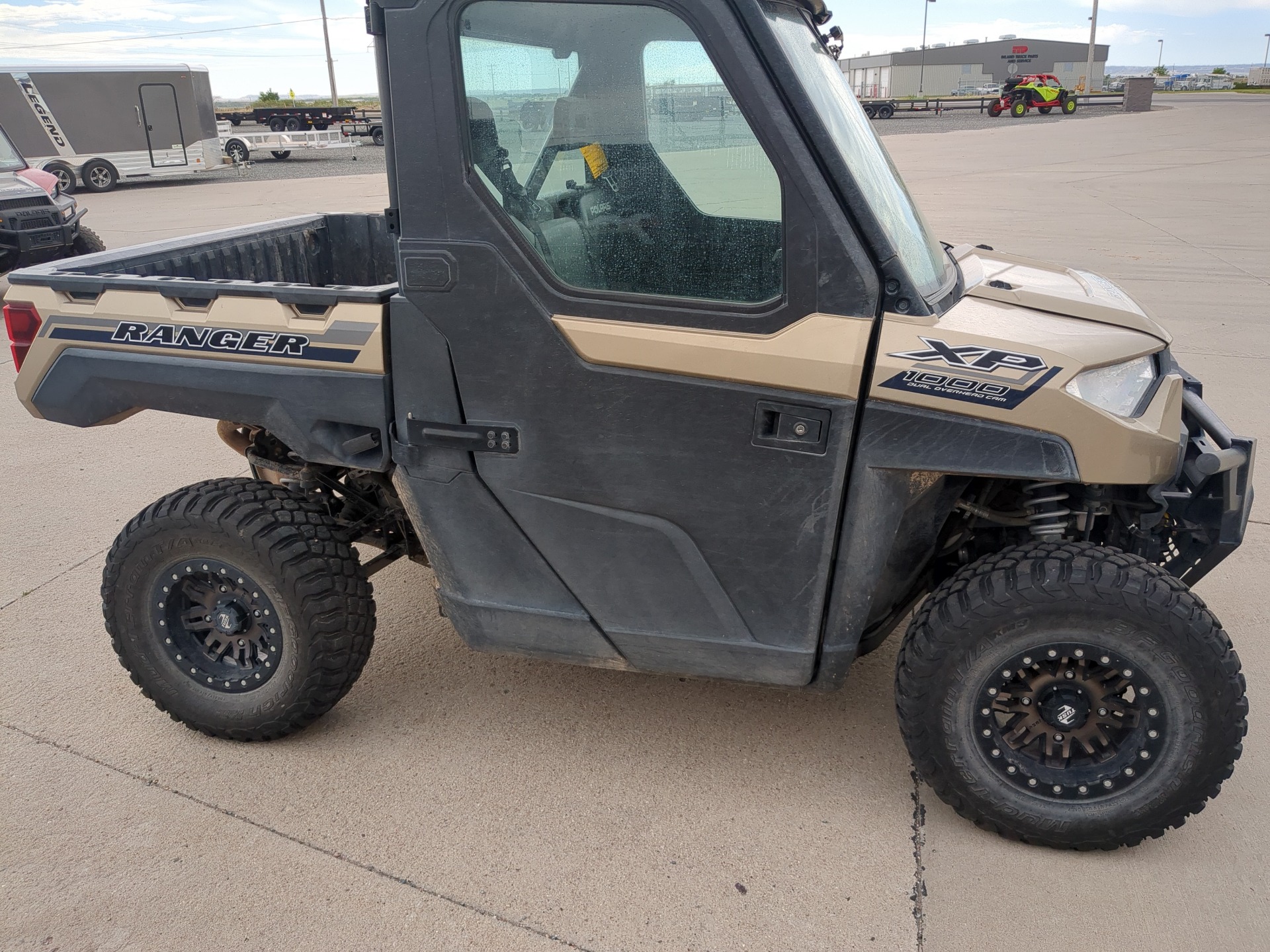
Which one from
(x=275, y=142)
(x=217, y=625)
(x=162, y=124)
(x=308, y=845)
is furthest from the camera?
(x=275, y=142)

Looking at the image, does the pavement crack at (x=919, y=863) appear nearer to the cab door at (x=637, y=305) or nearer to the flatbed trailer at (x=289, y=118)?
the cab door at (x=637, y=305)

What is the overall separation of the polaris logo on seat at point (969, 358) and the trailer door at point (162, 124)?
23.2 metres

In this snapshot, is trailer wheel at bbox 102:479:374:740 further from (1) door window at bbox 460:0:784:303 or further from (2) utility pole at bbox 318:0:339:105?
(2) utility pole at bbox 318:0:339:105

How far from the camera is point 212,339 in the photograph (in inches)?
114

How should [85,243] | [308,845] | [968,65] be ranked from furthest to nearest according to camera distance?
[968,65] < [85,243] < [308,845]

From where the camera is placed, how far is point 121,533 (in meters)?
3.12

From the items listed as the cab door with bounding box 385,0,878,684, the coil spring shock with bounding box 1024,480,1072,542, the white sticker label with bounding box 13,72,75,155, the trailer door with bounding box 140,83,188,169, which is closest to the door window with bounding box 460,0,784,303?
the cab door with bounding box 385,0,878,684

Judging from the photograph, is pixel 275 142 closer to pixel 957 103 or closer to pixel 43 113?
pixel 43 113

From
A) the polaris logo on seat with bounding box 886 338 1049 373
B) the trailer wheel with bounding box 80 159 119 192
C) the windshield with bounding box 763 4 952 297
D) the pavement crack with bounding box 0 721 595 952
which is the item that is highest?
the windshield with bounding box 763 4 952 297

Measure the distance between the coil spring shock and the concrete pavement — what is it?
0.84m

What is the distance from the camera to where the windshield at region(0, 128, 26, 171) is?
10273mm

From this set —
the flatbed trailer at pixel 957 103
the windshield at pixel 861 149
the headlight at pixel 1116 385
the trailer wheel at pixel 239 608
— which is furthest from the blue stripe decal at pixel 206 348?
the flatbed trailer at pixel 957 103

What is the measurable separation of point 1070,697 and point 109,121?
76.9 feet

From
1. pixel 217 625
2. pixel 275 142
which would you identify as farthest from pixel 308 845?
pixel 275 142
